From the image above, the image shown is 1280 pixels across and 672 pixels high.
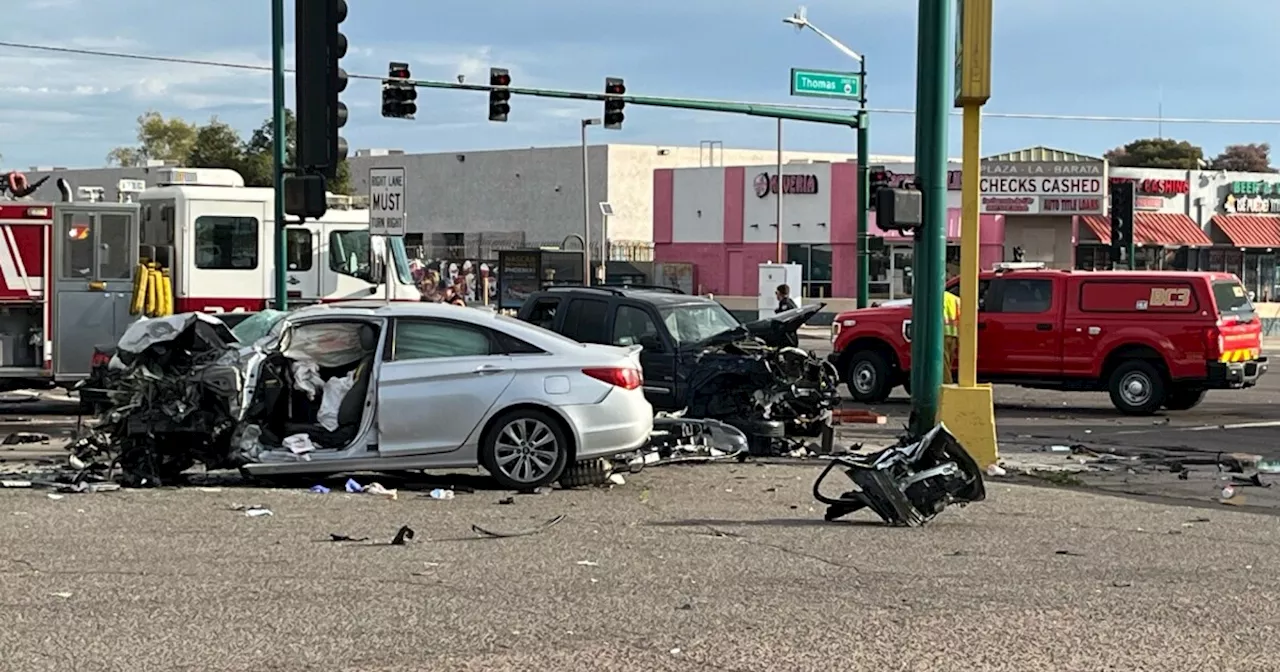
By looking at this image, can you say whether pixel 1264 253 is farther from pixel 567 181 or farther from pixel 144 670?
pixel 144 670

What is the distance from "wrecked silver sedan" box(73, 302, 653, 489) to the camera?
12133 millimetres

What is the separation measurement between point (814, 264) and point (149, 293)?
3920 centimetres

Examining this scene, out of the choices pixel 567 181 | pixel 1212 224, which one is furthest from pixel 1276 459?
pixel 567 181

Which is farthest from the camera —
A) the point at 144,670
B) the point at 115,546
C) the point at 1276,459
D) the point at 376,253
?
the point at 376,253

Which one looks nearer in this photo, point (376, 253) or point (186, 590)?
point (186, 590)

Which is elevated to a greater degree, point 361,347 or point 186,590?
point 361,347

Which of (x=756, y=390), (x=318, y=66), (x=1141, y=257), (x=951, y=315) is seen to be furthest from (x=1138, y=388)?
(x=1141, y=257)

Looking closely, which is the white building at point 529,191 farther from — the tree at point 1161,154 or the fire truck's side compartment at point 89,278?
the fire truck's side compartment at point 89,278

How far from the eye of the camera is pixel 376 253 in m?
21.2

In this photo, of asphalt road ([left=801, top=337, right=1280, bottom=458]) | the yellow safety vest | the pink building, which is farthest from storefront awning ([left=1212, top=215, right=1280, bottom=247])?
the yellow safety vest

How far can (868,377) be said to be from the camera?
23.0m

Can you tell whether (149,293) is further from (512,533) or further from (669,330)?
(512,533)

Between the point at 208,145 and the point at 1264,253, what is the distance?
42.4 m

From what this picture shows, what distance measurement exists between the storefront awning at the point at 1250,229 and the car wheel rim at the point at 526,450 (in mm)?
48075
